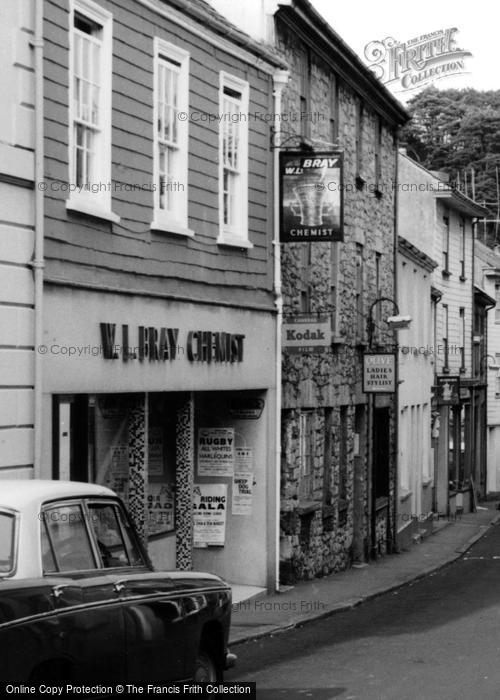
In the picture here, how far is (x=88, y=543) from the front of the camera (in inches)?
349

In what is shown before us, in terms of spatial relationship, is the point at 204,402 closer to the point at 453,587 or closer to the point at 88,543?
the point at 453,587

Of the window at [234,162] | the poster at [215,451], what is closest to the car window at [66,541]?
the window at [234,162]

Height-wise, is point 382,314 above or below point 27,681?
above

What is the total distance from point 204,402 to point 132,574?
10.8 metres

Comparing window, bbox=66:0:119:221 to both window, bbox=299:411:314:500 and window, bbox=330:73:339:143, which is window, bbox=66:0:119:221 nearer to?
window, bbox=299:411:314:500

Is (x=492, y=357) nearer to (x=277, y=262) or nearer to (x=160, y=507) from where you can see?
(x=277, y=262)

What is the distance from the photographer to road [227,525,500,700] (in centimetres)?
1139

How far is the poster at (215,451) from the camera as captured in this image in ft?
65.5

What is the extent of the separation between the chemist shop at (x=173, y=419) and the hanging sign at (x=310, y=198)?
1415 mm

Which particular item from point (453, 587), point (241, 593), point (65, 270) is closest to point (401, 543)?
point (453, 587)

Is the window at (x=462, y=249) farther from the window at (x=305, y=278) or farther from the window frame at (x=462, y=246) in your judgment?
the window at (x=305, y=278)

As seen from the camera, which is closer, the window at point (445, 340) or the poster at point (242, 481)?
the poster at point (242, 481)

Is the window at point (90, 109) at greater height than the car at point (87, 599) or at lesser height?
greater

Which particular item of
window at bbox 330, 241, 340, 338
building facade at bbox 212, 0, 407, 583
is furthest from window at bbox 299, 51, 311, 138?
window at bbox 330, 241, 340, 338
